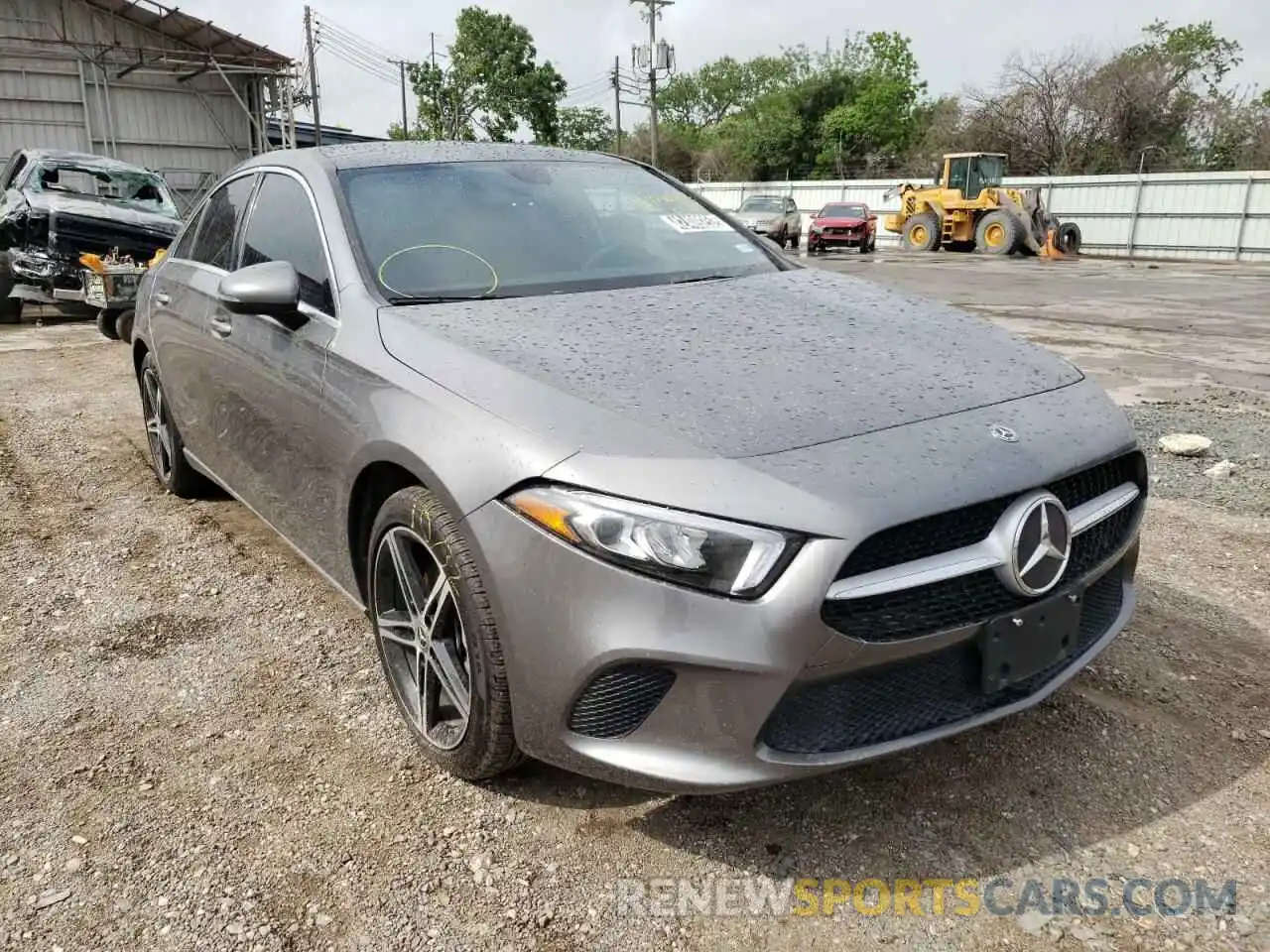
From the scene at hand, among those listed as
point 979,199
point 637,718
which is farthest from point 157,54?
point 637,718

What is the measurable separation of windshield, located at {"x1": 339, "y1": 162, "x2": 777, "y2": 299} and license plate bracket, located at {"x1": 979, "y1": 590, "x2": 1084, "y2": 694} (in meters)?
1.51

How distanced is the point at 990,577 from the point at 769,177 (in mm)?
50627

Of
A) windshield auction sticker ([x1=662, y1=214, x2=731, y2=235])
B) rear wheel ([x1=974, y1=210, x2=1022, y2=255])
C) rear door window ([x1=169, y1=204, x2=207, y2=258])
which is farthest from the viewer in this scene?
rear wheel ([x1=974, y1=210, x2=1022, y2=255])

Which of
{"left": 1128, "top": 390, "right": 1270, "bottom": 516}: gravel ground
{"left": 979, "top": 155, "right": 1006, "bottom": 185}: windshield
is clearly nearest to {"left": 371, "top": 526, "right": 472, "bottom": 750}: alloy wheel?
{"left": 1128, "top": 390, "right": 1270, "bottom": 516}: gravel ground

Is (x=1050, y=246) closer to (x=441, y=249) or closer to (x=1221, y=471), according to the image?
(x=1221, y=471)

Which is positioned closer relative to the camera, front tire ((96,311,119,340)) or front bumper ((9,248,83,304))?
front tire ((96,311,119,340))

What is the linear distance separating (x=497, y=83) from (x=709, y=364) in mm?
50198

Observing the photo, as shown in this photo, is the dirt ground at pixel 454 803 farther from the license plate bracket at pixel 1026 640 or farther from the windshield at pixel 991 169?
the windshield at pixel 991 169

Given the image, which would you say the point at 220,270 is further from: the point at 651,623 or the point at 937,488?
the point at 937,488

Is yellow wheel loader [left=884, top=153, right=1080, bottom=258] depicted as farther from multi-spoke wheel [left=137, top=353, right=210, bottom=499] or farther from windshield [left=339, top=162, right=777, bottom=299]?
multi-spoke wheel [left=137, top=353, right=210, bottom=499]

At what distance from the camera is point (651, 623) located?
5.94 ft

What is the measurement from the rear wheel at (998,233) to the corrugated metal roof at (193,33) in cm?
1750

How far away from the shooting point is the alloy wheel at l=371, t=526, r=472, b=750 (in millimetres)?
2271

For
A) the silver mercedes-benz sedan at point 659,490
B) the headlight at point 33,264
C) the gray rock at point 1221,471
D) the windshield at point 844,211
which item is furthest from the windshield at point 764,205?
the silver mercedes-benz sedan at point 659,490
